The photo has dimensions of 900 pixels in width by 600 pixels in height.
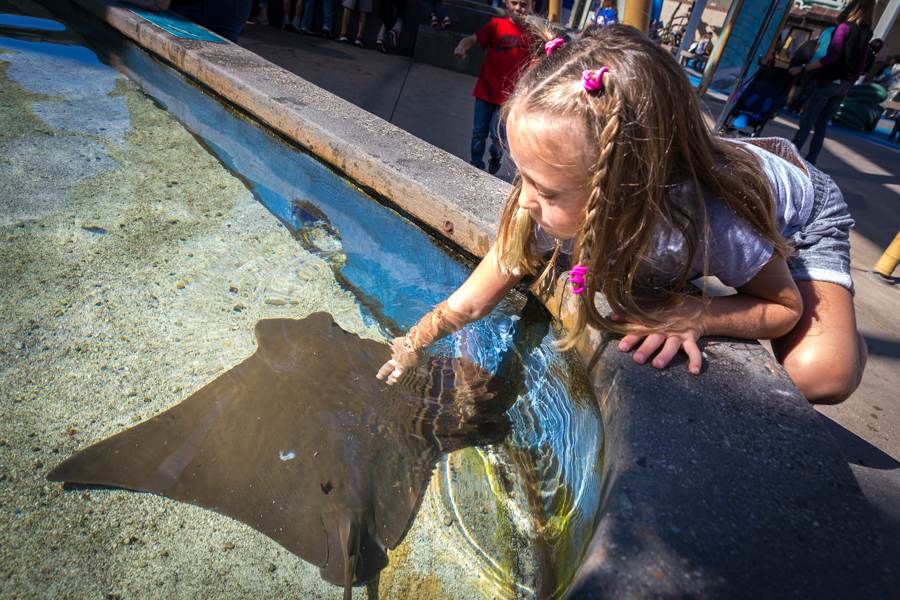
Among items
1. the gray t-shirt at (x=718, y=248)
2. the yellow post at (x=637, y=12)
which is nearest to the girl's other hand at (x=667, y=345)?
the gray t-shirt at (x=718, y=248)

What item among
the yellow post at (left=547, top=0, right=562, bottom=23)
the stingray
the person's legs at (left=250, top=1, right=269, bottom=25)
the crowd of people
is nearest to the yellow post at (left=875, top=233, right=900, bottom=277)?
the crowd of people

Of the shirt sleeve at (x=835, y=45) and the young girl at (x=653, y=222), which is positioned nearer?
the young girl at (x=653, y=222)

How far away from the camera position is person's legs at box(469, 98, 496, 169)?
14.0 ft

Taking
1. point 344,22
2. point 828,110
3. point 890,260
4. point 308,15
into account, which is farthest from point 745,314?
point 308,15

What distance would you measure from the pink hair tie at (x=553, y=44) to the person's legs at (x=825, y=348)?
1.21 metres

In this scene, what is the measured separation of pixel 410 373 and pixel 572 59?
1.15 metres

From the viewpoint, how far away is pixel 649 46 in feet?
3.96

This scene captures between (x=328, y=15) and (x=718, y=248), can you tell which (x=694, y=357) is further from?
(x=328, y=15)

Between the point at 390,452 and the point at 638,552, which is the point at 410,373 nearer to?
the point at 390,452

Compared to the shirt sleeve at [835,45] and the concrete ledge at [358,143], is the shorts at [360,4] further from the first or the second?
the shirt sleeve at [835,45]

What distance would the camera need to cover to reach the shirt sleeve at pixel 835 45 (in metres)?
5.41

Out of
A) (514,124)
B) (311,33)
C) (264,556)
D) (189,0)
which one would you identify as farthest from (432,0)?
(264,556)

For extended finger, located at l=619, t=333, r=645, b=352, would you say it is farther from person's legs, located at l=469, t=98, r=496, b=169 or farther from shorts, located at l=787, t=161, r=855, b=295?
person's legs, located at l=469, t=98, r=496, b=169

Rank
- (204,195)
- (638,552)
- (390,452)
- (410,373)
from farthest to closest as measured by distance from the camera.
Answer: (204,195), (410,373), (390,452), (638,552)
